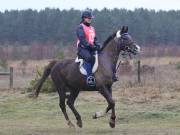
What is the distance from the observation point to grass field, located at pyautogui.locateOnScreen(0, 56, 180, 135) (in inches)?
567

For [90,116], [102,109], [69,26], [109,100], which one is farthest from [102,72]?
[69,26]

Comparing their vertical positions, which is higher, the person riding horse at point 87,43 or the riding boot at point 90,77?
the person riding horse at point 87,43

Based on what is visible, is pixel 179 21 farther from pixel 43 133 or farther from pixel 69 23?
pixel 43 133

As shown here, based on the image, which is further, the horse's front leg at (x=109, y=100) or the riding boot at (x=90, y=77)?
the riding boot at (x=90, y=77)

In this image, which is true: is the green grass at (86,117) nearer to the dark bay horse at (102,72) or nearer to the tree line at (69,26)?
the dark bay horse at (102,72)

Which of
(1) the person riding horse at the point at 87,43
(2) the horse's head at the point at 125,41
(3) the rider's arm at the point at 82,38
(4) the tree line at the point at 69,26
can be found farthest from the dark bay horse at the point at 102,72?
(4) the tree line at the point at 69,26

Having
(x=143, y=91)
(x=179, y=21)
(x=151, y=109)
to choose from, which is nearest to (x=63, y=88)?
(x=151, y=109)

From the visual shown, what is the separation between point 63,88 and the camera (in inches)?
604

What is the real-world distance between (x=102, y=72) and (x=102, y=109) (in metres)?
5.94

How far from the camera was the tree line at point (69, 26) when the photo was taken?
8481 cm

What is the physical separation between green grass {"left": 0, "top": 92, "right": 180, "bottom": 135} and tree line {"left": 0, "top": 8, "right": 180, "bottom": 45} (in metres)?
54.9

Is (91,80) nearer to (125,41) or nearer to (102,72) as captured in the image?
(102,72)

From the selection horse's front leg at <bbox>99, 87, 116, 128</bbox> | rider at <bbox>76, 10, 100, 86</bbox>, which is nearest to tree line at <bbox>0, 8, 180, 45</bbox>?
rider at <bbox>76, 10, 100, 86</bbox>

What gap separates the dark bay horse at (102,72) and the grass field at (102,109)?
818mm
